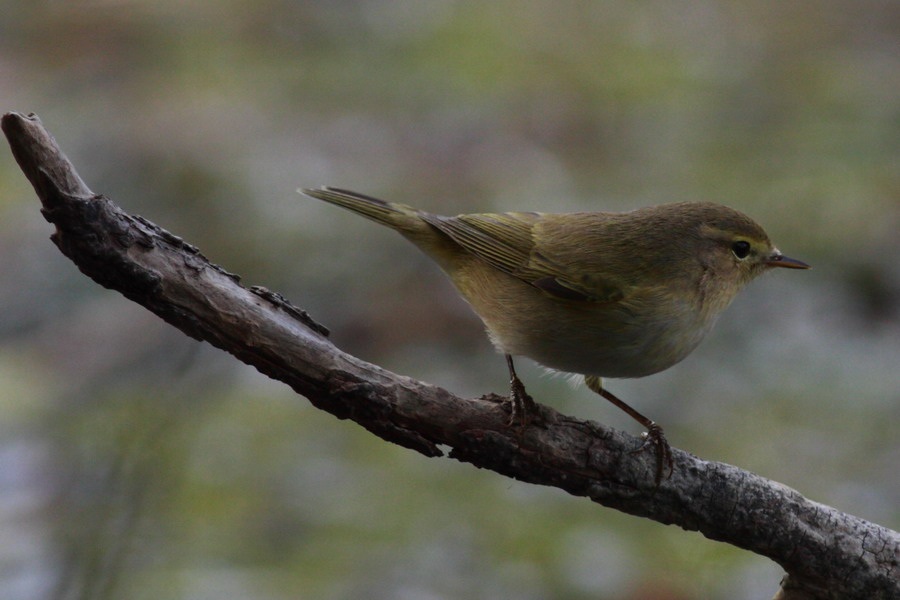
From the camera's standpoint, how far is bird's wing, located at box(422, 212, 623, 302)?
3.30 meters

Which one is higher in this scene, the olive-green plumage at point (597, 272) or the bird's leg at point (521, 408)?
the olive-green plumage at point (597, 272)

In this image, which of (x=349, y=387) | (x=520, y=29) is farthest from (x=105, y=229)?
(x=520, y=29)

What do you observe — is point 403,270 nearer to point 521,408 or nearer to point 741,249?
point 741,249

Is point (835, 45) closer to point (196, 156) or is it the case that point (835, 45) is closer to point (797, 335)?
point (797, 335)

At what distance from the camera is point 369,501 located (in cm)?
377

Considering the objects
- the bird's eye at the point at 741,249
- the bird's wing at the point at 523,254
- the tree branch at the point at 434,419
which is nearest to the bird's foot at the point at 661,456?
the tree branch at the point at 434,419

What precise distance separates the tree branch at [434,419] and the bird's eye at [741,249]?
3.58 ft

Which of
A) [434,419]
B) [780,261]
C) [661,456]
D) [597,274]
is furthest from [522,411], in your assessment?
[780,261]

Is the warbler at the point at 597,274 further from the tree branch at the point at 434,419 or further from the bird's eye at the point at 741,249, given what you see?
the tree branch at the point at 434,419

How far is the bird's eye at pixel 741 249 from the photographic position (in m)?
3.58

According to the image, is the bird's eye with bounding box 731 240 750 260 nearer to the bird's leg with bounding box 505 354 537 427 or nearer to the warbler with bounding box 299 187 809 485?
the warbler with bounding box 299 187 809 485

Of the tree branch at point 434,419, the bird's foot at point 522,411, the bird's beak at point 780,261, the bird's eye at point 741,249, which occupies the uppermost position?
the bird's beak at point 780,261

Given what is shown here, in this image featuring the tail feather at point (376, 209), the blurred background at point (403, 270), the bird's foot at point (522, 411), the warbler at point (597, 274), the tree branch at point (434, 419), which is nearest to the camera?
the tree branch at point (434, 419)

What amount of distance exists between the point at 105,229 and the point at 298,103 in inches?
195
